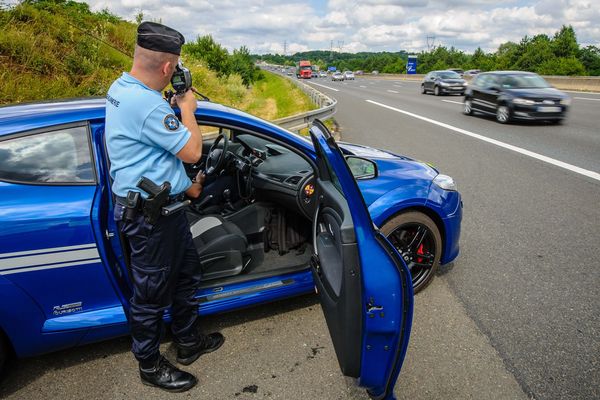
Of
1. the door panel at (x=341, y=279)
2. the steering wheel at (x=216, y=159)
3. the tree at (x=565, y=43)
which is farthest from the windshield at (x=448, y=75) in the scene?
the tree at (x=565, y=43)

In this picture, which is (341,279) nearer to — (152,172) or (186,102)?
A: (152,172)

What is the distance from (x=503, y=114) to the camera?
11906 millimetres

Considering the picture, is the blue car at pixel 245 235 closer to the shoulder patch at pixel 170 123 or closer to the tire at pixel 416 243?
the tire at pixel 416 243

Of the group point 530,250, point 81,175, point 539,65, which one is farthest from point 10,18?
point 539,65

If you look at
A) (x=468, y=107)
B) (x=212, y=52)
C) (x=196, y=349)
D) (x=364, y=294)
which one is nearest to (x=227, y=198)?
(x=196, y=349)

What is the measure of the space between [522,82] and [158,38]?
12.6 m

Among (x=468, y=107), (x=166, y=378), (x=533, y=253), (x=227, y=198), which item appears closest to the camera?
(x=166, y=378)

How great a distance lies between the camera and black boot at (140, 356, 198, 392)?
92.3 inches

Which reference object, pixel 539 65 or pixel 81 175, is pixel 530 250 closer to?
pixel 81 175

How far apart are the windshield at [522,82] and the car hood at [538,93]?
0.97 ft

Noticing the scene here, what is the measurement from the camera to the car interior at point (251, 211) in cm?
295

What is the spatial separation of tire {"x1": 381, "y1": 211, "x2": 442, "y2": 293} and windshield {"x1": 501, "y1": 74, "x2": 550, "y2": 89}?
10.7 metres

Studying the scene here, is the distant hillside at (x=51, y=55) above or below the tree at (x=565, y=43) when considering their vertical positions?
below

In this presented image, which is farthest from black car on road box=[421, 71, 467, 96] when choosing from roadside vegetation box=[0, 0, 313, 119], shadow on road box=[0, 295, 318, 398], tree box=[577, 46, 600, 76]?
tree box=[577, 46, 600, 76]
